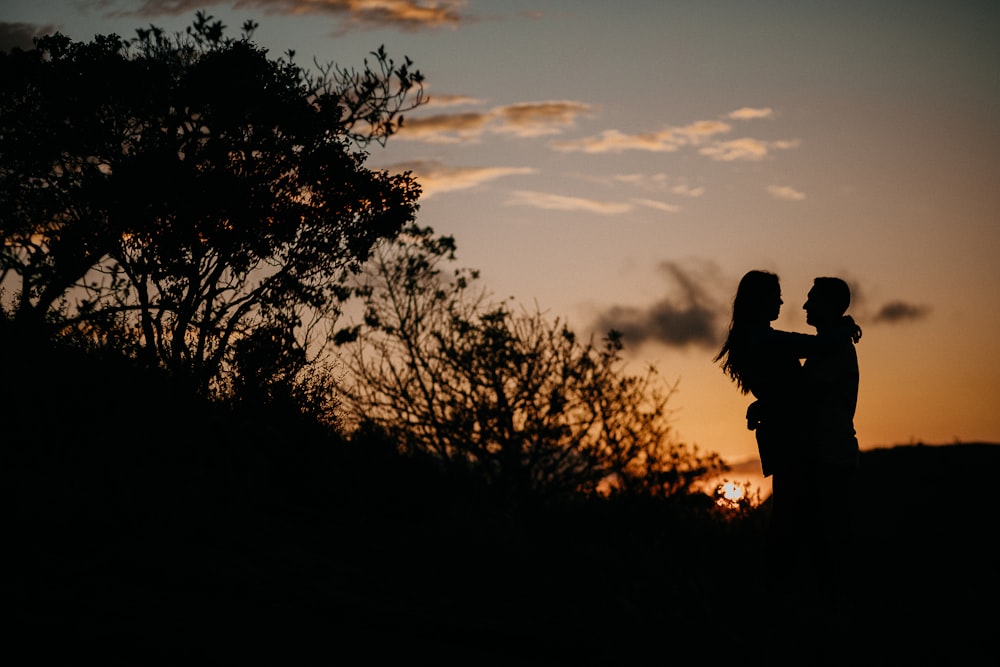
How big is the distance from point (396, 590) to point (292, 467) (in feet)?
14.0

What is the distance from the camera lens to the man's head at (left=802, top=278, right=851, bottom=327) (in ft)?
16.4

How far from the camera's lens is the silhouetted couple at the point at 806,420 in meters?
4.86

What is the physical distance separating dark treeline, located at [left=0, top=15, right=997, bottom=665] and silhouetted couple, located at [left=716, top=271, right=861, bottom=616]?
435mm

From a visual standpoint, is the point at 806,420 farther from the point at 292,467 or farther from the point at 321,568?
the point at 292,467

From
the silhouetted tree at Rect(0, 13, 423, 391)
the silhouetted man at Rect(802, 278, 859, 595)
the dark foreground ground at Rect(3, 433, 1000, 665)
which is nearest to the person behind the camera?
the dark foreground ground at Rect(3, 433, 1000, 665)

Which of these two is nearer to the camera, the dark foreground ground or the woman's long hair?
the dark foreground ground

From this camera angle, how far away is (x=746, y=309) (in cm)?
525

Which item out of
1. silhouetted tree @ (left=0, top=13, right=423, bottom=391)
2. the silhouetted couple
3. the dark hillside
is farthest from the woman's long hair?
silhouetted tree @ (left=0, top=13, right=423, bottom=391)

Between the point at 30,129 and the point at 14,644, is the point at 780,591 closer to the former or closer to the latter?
the point at 14,644

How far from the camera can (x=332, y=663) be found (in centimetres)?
359

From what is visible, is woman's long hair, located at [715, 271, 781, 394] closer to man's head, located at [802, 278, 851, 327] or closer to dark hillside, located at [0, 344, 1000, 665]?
man's head, located at [802, 278, 851, 327]

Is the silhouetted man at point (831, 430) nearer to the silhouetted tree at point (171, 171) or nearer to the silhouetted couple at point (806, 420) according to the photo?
the silhouetted couple at point (806, 420)

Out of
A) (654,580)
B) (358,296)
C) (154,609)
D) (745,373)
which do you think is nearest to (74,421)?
(154,609)

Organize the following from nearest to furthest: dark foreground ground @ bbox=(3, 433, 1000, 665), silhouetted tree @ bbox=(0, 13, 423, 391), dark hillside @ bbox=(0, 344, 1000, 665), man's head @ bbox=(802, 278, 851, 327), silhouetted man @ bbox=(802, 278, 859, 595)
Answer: dark foreground ground @ bbox=(3, 433, 1000, 665) < dark hillside @ bbox=(0, 344, 1000, 665) < silhouetted man @ bbox=(802, 278, 859, 595) < man's head @ bbox=(802, 278, 851, 327) < silhouetted tree @ bbox=(0, 13, 423, 391)
